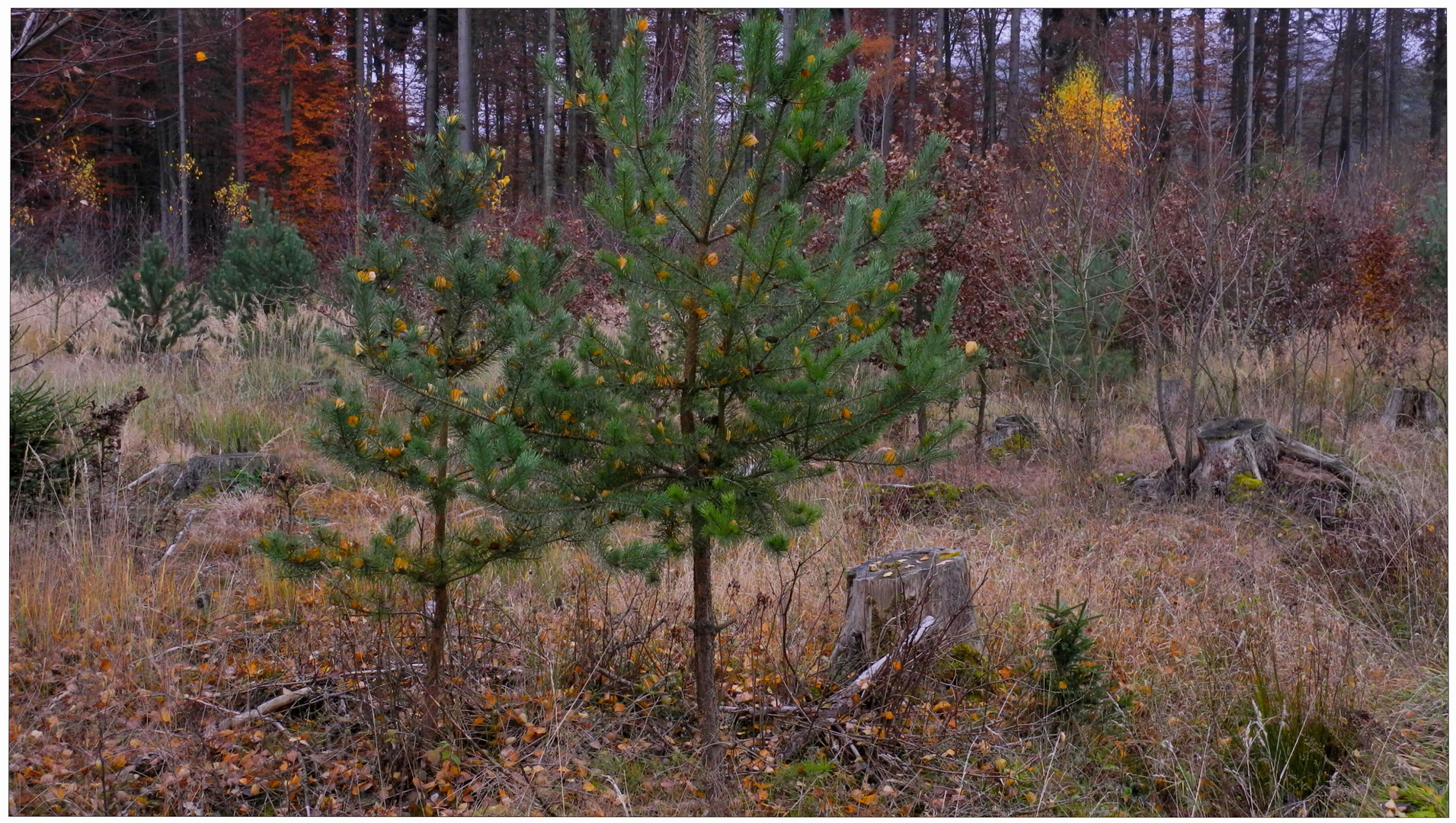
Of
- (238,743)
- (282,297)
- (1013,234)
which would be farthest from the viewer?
(282,297)

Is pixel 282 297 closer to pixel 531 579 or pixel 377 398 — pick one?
pixel 377 398

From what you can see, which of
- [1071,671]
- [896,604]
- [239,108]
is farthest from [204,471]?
[239,108]

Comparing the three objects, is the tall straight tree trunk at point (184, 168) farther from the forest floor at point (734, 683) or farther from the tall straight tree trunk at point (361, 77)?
the forest floor at point (734, 683)

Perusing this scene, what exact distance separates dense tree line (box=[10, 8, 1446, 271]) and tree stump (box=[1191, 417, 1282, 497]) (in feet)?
32.9

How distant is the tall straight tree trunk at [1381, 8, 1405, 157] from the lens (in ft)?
79.2

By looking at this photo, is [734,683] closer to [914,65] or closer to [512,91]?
[914,65]

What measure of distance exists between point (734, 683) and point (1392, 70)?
28519 millimetres

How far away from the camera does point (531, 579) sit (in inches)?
203

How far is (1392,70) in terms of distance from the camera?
1003 inches

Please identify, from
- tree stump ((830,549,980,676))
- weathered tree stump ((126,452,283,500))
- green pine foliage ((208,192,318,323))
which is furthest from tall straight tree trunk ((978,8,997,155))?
tree stump ((830,549,980,676))

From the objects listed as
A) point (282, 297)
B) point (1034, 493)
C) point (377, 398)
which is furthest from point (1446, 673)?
point (282, 297)

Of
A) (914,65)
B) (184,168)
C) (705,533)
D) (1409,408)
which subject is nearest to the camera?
(705,533)

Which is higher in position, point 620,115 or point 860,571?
point 620,115

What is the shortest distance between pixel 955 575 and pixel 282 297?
8.66 m
